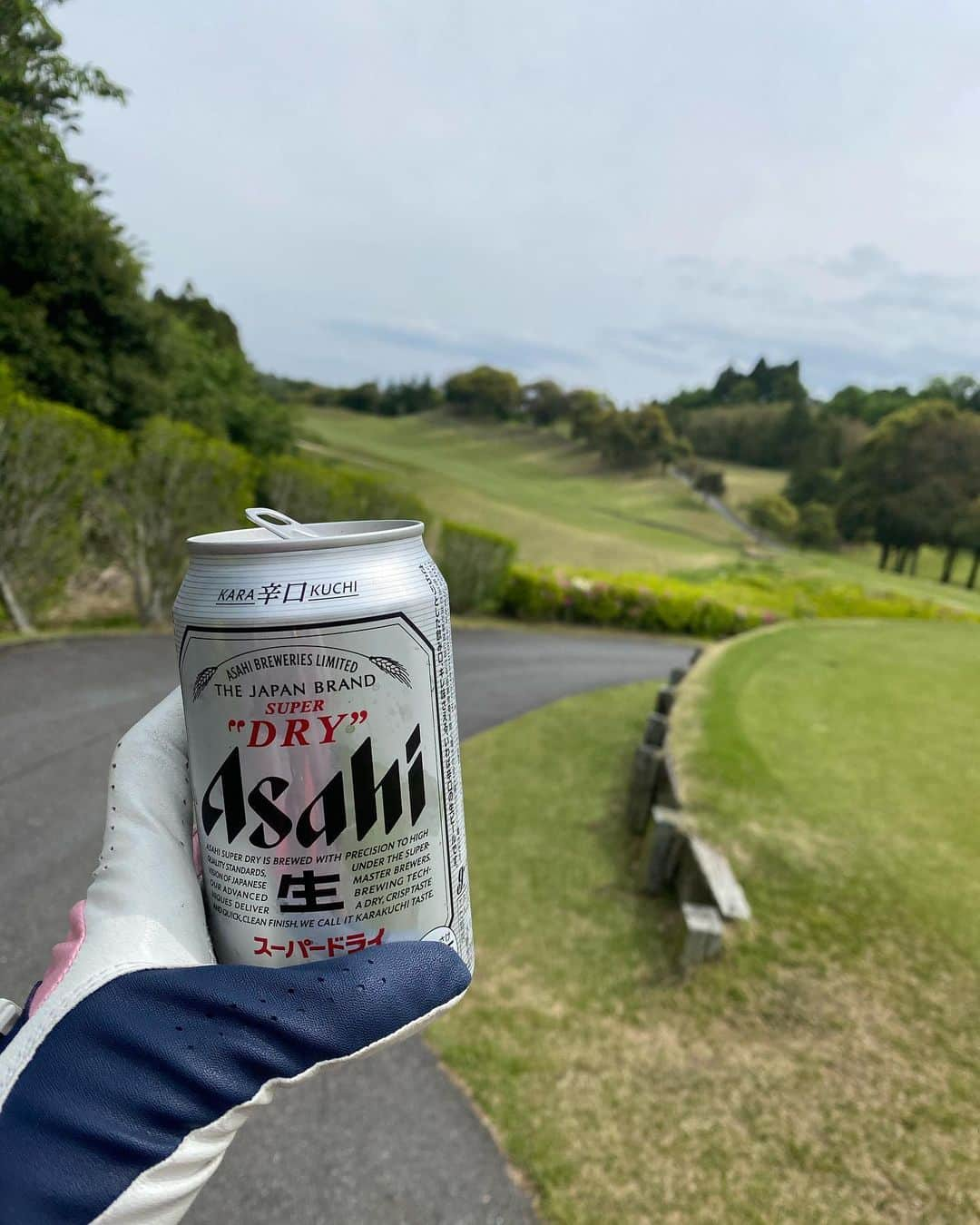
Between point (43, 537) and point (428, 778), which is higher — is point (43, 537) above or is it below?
below

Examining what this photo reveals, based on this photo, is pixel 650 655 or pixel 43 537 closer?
pixel 43 537

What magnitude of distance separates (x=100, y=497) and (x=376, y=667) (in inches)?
364

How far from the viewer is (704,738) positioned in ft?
17.8

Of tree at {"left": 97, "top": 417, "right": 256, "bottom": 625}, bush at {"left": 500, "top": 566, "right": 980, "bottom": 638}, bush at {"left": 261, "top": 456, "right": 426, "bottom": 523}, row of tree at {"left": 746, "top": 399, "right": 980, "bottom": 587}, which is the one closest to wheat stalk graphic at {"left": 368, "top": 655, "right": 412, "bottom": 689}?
tree at {"left": 97, "top": 417, "right": 256, "bottom": 625}

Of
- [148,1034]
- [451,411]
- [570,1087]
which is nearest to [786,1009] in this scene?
[570,1087]

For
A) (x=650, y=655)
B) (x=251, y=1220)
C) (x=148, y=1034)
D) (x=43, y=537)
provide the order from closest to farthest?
(x=148, y=1034) < (x=251, y=1220) < (x=43, y=537) < (x=650, y=655)

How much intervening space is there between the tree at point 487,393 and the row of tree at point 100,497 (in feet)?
109

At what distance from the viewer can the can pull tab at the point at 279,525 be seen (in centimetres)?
128

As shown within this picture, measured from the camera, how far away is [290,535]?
4.23ft

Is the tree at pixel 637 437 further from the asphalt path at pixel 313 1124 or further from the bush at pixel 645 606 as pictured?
the asphalt path at pixel 313 1124

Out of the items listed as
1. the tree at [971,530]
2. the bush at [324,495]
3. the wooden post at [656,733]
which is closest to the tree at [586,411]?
the tree at [971,530]

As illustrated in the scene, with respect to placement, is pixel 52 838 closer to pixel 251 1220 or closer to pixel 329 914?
pixel 251 1220

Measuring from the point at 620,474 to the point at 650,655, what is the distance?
25.3 metres

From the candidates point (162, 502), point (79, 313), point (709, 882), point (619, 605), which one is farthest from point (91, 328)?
point (709, 882)
